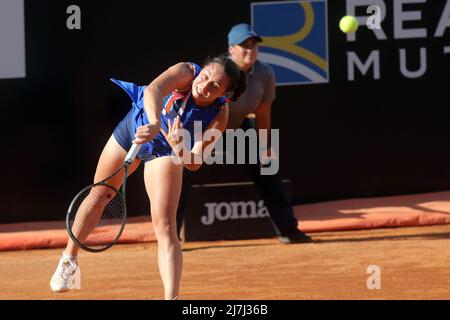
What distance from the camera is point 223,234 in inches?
265

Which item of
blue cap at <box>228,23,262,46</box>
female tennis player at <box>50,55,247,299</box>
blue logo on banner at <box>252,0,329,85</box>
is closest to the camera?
female tennis player at <box>50,55,247,299</box>

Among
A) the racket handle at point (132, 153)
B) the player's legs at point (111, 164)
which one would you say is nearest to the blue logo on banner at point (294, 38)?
the player's legs at point (111, 164)

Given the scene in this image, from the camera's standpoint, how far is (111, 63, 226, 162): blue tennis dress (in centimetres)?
438

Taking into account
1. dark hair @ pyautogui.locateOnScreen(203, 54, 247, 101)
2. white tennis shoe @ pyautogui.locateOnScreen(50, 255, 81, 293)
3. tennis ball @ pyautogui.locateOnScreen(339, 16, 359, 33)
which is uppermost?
tennis ball @ pyautogui.locateOnScreen(339, 16, 359, 33)

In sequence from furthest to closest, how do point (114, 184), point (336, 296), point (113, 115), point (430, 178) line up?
point (430, 178) < point (113, 115) < point (336, 296) < point (114, 184)

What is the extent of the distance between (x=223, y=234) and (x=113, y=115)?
1.22 metres

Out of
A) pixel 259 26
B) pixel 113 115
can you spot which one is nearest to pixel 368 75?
pixel 259 26

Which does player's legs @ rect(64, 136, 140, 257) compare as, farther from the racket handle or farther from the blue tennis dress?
the racket handle

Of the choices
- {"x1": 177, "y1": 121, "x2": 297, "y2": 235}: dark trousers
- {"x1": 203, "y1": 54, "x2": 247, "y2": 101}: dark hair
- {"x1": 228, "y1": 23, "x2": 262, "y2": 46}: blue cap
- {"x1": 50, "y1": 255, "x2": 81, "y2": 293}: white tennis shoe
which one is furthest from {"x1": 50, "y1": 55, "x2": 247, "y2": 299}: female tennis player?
{"x1": 177, "y1": 121, "x2": 297, "y2": 235}: dark trousers

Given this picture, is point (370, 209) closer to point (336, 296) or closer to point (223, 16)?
point (223, 16)

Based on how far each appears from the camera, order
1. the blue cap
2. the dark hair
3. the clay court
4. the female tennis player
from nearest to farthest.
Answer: the female tennis player → the dark hair → the clay court → the blue cap

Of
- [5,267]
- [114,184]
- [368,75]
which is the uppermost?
[368,75]

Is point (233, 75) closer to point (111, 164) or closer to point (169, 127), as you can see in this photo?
point (169, 127)

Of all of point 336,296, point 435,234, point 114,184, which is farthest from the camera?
point 435,234
